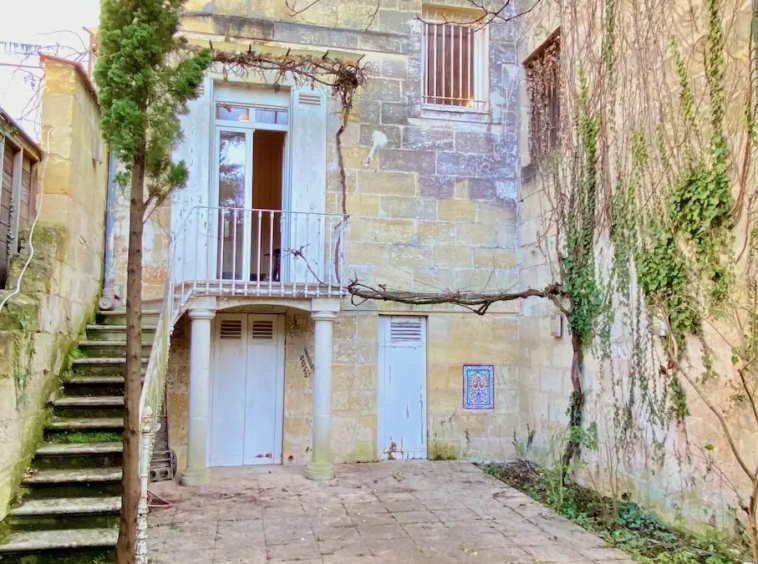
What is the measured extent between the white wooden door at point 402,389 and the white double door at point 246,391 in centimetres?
132

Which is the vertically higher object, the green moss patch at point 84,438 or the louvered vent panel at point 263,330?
the louvered vent panel at point 263,330

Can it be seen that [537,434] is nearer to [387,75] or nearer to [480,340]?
[480,340]

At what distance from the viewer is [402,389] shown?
25.3 feet

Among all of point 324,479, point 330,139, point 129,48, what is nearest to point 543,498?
point 324,479

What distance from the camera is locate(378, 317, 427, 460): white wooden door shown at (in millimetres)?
7624

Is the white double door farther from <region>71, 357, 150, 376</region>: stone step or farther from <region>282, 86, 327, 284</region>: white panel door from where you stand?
<region>71, 357, 150, 376</region>: stone step

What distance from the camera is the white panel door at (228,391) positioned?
7234 millimetres

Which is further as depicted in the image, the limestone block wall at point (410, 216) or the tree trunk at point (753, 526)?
the limestone block wall at point (410, 216)

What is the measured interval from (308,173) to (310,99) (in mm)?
961

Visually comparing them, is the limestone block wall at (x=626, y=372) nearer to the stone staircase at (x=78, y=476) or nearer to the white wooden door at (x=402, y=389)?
the white wooden door at (x=402, y=389)

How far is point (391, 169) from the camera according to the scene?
25.5 ft

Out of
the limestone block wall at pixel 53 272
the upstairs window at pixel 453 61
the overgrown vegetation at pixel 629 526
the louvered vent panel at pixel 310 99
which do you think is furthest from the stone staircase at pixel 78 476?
the upstairs window at pixel 453 61

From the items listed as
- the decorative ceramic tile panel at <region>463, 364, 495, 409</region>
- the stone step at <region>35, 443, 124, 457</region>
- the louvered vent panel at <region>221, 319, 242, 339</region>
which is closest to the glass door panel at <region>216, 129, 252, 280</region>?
the louvered vent panel at <region>221, 319, 242, 339</region>

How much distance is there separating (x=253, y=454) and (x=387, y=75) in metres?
5.20
